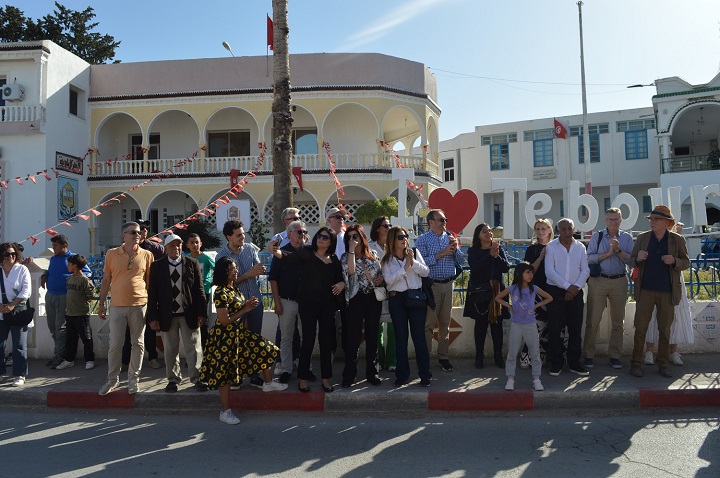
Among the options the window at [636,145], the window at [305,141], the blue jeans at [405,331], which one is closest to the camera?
the blue jeans at [405,331]

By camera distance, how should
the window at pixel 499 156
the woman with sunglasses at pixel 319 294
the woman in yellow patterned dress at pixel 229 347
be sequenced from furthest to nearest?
the window at pixel 499 156 → the woman with sunglasses at pixel 319 294 → the woman in yellow patterned dress at pixel 229 347

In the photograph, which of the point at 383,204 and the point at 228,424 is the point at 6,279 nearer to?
the point at 228,424

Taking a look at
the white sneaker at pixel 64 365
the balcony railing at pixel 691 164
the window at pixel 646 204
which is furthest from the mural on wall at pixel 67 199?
the window at pixel 646 204

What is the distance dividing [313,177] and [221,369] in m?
17.1

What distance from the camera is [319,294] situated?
229 inches

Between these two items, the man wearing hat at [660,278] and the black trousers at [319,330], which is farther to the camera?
the man wearing hat at [660,278]

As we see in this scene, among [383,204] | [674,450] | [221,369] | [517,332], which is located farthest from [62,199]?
[674,450]

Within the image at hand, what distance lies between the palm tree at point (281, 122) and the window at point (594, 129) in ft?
76.1

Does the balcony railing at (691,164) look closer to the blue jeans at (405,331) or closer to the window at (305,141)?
the window at (305,141)

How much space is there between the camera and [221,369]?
210 inches

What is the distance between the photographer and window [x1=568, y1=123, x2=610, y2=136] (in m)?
28.3

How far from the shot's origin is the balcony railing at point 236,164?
2217cm

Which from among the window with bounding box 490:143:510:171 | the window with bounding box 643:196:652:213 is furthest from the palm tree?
the window with bounding box 643:196:652:213

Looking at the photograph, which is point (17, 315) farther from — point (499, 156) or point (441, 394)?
point (499, 156)
